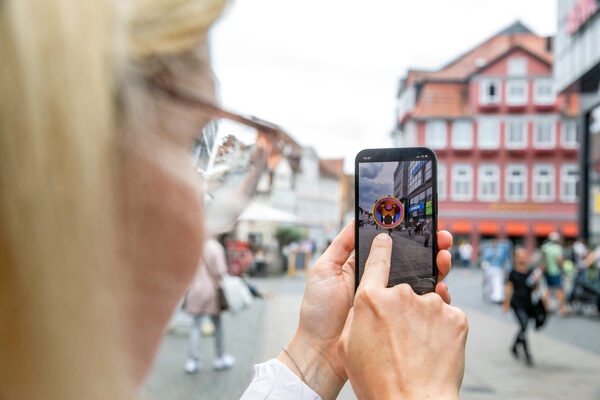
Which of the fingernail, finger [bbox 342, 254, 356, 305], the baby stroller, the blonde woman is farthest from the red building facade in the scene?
the blonde woman

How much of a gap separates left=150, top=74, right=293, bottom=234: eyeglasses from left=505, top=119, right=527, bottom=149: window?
106 feet

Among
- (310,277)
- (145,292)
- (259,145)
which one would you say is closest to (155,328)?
(145,292)

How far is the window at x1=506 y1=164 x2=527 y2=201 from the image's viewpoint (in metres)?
31.1

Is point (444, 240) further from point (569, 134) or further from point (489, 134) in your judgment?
point (569, 134)

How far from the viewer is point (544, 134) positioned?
99.2ft

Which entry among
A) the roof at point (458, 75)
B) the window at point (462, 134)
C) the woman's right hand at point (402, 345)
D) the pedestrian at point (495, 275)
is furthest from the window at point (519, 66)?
the woman's right hand at point (402, 345)

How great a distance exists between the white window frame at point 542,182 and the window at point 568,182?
0.46m

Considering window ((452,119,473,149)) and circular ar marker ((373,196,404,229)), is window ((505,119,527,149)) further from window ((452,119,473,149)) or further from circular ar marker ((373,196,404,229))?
circular ar marker ((373,196,404,229))

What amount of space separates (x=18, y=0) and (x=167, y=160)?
0.16 m

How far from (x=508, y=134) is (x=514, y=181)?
8.94ft

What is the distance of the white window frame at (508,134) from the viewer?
30.4 m

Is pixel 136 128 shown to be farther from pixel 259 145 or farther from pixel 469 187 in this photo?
pixel 469 187

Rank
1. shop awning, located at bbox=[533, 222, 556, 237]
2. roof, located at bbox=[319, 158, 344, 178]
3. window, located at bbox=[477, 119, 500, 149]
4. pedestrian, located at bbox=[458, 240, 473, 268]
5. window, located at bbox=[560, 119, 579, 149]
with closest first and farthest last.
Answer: roof, located at bbox=[319, 158, 344, 178] → pedestrian, located at bbox=[458, 240, 473, 268] → window, located at bbox=[560, 119, 579, 149] → window, located at bbox=[477, 119, 500, 149] → shop awning, located at bbox=[533, 222, 556, 237]

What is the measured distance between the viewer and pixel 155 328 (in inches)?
18.9
